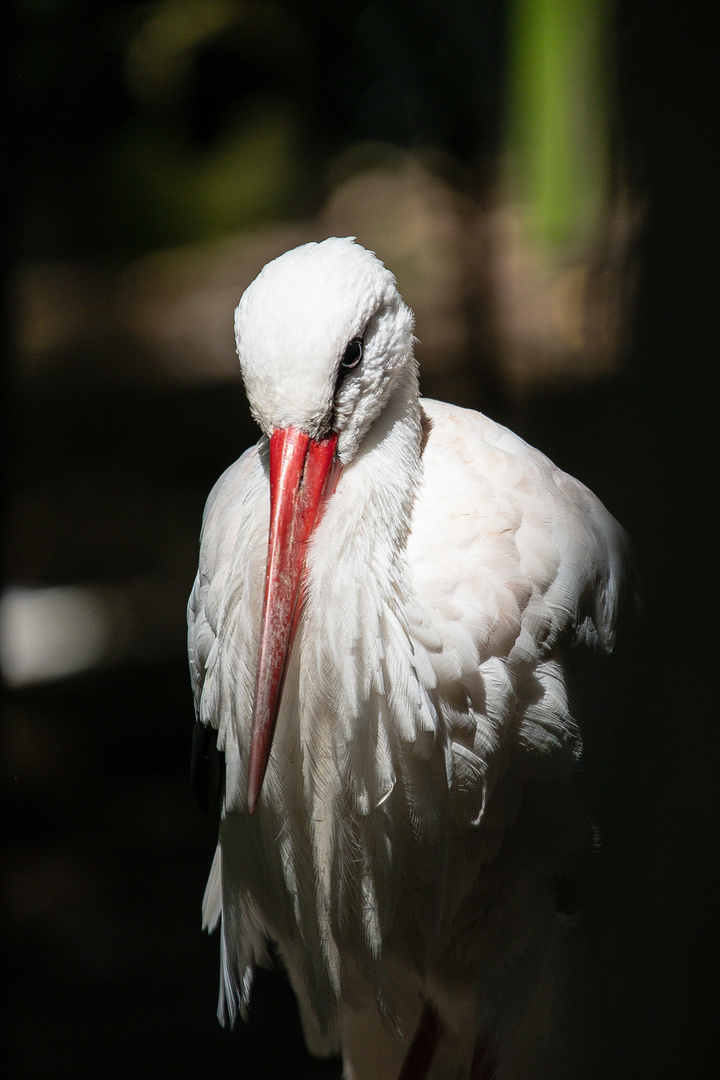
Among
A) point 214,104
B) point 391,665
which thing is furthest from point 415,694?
point 214,104

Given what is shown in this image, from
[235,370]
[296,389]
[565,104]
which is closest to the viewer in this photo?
[565,104]

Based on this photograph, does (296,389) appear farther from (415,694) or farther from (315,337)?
(415,694)

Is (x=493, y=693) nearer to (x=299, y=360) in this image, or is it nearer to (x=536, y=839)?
(x=536, y=839)

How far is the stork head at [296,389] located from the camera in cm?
67

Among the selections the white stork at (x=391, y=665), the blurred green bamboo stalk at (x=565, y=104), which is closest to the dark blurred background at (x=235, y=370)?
the blurred green bamboo stalk at (x=565, y=104)

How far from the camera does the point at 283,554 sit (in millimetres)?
683

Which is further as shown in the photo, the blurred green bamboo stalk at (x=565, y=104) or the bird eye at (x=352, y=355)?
the bird eye at (x=352, y=355)

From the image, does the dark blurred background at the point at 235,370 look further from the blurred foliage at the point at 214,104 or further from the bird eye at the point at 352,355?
the bird eye at the point at 352,355

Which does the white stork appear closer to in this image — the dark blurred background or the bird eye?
the bird eye

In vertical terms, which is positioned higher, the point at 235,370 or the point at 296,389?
the point at 296,389

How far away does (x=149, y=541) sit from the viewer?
1.88 m

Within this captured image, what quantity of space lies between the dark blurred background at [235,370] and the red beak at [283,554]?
203mm

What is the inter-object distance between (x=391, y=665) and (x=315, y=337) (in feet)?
0.95

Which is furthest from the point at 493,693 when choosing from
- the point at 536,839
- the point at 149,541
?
the point at 149,541
